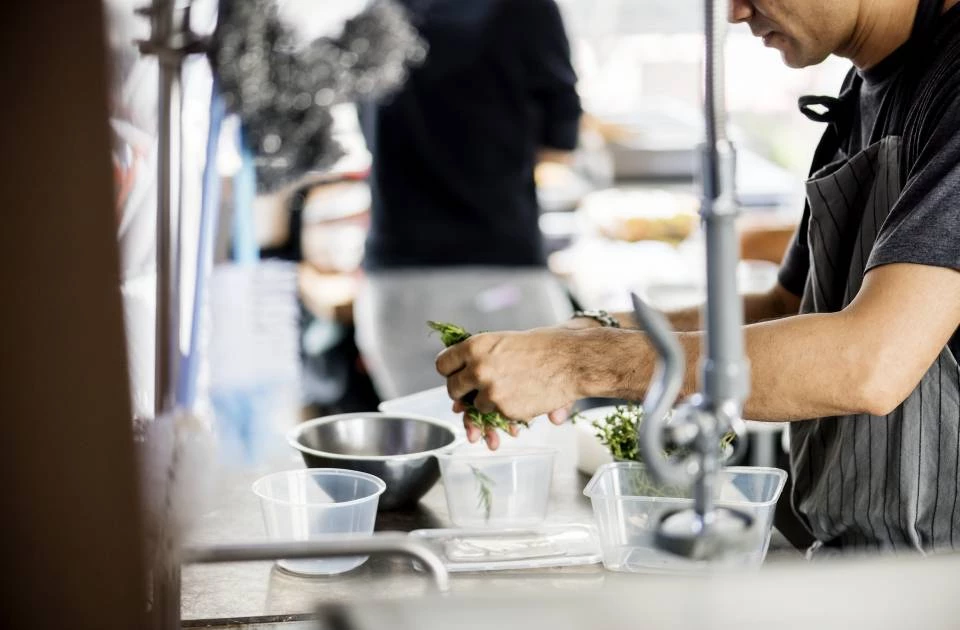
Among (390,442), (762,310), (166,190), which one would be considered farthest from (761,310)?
(166,190)

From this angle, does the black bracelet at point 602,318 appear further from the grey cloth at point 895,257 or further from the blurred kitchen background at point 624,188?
the blurred kitchen background at point 624,188

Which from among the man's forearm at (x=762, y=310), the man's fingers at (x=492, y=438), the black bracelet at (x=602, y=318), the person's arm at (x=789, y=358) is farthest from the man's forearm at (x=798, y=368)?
the man's forearm at (x=762, y=310)

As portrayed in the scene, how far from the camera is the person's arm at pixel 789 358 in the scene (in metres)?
1.56

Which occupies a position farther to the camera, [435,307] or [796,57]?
[435,307]

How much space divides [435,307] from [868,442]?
2.11 meters

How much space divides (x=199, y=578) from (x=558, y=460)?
828mm

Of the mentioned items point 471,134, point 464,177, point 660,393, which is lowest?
point 660,393

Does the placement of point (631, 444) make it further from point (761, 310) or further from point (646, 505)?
point (761, 310)

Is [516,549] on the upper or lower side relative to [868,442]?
lower

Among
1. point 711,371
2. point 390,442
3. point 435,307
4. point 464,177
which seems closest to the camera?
point 711,371

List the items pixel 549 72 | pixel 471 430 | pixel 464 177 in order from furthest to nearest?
pixel 464 177 → pixel 549 72 → pixel 471 430

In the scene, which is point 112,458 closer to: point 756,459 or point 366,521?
point 366,521

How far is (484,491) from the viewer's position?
1862 mm

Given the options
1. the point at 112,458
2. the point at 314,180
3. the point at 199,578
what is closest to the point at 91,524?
the point at 112,458
